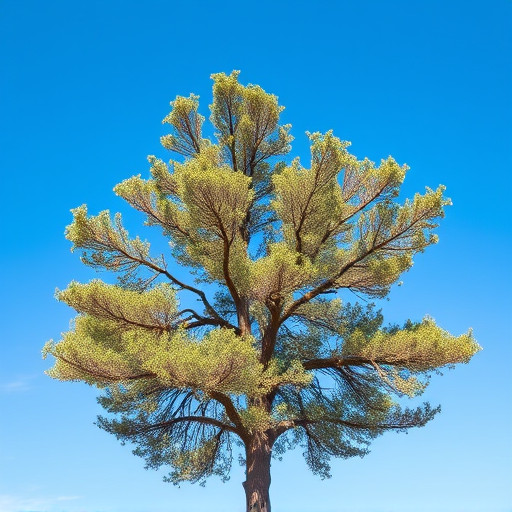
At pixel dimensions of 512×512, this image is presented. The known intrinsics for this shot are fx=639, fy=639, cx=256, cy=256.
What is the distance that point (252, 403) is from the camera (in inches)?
513

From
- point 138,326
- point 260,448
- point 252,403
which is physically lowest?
point 260,448

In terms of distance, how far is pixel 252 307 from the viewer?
1427 centimetres

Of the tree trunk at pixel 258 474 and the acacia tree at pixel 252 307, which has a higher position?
the acacia tree at pixel 252 307

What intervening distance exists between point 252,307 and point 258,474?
11.7 feet

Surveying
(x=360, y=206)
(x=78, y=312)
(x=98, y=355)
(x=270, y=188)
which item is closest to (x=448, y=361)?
(x=360, y=206)

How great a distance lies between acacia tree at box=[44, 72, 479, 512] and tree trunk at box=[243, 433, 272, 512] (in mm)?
28

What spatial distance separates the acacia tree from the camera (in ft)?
38.7

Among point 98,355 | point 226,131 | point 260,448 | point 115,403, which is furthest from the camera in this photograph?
point 226,131

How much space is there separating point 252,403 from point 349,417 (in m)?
2.44

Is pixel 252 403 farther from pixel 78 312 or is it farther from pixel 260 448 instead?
pixel 78 312

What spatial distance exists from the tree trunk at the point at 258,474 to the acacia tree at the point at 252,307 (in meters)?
0.03

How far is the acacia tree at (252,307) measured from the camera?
1179 cm

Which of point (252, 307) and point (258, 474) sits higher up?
point (252, 307)

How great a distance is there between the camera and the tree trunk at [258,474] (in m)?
12.3
